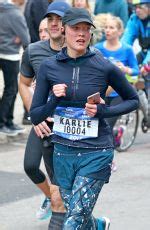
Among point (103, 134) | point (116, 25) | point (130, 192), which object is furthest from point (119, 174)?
point (103, 134)

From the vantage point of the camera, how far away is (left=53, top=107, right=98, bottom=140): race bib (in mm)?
5340

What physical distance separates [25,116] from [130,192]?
411 cm

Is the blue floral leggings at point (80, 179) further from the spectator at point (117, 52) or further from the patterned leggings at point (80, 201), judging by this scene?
the spectator at point (117, 52)

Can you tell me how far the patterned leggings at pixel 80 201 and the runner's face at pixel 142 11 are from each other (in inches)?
221

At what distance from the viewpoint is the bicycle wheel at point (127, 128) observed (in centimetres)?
1072

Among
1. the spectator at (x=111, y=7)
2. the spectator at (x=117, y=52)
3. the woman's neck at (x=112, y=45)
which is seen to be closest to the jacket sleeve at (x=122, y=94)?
the spectator at (x=117, y=52)

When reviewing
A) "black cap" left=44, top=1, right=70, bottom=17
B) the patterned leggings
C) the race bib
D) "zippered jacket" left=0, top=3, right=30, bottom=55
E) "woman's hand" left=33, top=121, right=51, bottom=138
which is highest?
"black cap" left=44, top=1, right=70, bottom=17

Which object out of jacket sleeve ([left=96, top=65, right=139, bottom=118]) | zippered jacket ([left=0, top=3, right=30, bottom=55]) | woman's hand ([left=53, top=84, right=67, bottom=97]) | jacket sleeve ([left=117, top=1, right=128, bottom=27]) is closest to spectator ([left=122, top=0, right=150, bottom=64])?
zippered jacket ([left=0, top=3, right=30, bottom=55])

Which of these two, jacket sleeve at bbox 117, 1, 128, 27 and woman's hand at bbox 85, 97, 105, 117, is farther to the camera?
jacket sleeve at bbox 117, 1, 128, 27

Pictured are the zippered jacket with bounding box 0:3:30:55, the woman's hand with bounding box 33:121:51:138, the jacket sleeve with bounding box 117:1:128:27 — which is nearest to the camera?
the woman's hand with bounding box 33:121:51:138

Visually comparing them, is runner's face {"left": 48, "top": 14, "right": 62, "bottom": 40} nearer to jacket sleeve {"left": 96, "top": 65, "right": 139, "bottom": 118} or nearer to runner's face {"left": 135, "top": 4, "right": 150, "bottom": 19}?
jacket sleeve {"left": 96, "top": 65, "right": 139, "bottom": 118}

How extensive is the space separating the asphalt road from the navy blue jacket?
5.31 feet

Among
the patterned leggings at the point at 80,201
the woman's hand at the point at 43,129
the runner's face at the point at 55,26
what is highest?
the runner's face at the point at 55,26

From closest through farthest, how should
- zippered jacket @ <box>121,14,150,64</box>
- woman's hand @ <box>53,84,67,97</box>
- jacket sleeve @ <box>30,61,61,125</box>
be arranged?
woman's hand @ <box>53,84,67,97</box>
jacket sleeve @ <box>30,61,61,125</box>
zippered jacket @ <box>121,14,150,64</box>
